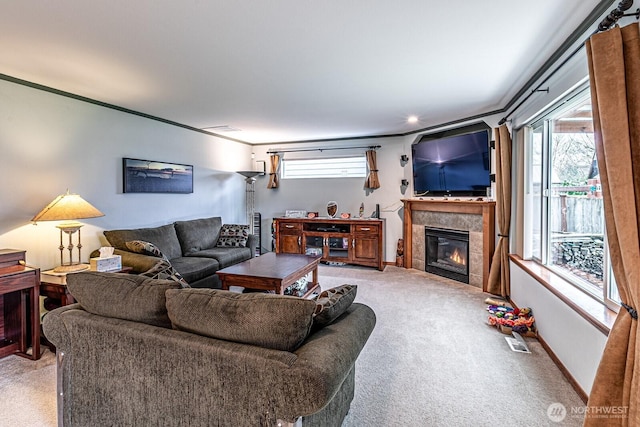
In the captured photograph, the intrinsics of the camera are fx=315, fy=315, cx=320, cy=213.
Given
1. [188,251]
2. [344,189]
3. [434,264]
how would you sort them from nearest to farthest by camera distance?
1. [188,251]
2. [434,264]
3. [344,189]

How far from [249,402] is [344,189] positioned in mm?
5207

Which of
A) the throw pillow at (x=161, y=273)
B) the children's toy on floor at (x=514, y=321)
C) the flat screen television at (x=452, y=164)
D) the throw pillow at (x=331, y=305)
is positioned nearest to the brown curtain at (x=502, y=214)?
the flat screen television at (x=452, y=164)

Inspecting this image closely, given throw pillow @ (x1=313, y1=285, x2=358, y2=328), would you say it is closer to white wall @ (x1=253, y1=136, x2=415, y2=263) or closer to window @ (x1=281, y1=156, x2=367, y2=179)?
white wall @ (x1=253, y1=136, x2=415, y2=263)

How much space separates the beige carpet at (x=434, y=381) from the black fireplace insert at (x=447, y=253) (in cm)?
135

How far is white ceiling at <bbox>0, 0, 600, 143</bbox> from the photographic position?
1.93 metres

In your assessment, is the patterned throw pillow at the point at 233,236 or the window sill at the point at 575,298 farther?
the patterned throw pillow at the point at 233,236

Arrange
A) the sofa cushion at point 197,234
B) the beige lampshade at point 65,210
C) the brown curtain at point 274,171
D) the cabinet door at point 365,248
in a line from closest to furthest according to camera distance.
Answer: the beige lampshade at point 65,210
the sofa cushion at point 197,234
the cabinet door at point 365,248
the brown curtain at point 274,171

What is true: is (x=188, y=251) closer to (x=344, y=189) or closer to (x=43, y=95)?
(x=43, y=95)

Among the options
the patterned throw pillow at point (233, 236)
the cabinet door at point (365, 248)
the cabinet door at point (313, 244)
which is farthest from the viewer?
the cabinet door at point (313, 244)

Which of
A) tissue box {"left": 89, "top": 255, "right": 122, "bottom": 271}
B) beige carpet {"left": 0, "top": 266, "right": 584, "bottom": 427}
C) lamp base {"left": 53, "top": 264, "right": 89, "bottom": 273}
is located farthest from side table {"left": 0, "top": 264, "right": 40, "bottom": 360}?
tissue box {"left": 89, "top": 255, "right": 122, "bottom": 271}

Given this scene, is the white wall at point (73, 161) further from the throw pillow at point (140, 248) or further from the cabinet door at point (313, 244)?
the cabinet door at point (313, 244)

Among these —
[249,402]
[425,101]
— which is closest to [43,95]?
[249,402]

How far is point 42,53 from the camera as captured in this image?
8.11ft

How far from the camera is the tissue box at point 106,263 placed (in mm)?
2951
